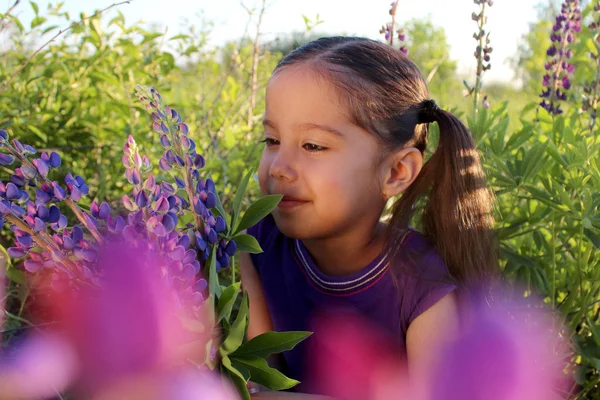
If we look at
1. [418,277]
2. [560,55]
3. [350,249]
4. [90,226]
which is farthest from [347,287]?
[560,55]

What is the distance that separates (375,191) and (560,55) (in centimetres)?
110

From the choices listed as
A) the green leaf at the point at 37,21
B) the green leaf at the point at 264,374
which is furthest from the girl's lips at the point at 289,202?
the green leaf at the point at 37,21

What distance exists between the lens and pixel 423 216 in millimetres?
1671

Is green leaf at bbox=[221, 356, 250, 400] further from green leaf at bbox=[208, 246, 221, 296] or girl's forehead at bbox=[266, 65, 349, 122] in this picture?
girl's forehead at bbox=[266, 65, 349, 122]

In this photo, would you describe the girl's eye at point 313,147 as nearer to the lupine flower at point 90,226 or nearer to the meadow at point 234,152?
the meadow at point 234,152

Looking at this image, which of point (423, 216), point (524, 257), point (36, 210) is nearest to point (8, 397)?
point (36, 210)

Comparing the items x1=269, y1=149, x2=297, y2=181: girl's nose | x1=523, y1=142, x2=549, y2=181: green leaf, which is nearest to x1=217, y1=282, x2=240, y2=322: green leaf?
x1=269, y1=149, x2=297, y2=181: girl's nose

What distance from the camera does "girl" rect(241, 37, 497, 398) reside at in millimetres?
1435

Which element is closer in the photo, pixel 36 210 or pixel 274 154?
pixel 36 210

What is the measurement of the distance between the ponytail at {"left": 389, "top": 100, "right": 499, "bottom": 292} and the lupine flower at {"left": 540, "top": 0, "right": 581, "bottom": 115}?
78 cm

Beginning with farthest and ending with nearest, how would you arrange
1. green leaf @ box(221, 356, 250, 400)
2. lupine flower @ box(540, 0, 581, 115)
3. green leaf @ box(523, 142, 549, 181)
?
lupine flower @ box(540, 0, 581, 115) → green leaf @ box(523, 142, 549, 181) → green leaf @ box(221, 356, 250, 400)

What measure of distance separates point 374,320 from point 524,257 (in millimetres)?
471

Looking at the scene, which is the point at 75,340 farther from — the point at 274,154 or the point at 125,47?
the point at 125,47

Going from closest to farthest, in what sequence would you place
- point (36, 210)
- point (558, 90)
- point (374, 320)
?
1. point (36, 210)
2. point (374, 320)
3. point (558, 90)
